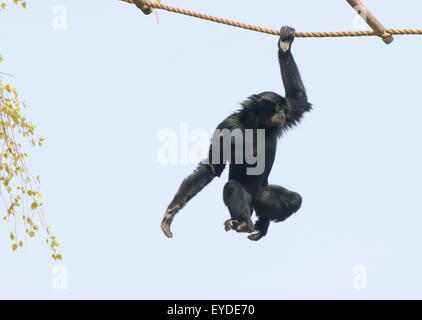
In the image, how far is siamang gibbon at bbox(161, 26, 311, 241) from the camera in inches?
317

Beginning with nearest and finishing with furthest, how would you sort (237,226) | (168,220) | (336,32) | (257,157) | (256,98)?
(336,32) → (168,220) → (237,226) → (257,157) → (256,98)

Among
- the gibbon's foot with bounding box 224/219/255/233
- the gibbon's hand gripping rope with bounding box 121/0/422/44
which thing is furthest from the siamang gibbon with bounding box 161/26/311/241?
the gibbon's hand gripping rope with bounding box 121/0/422/44

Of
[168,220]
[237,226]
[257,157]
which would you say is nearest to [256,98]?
[257,157]

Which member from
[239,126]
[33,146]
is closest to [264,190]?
[239,126]

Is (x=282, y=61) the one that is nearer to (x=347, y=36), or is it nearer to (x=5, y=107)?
(x=347, y=36)

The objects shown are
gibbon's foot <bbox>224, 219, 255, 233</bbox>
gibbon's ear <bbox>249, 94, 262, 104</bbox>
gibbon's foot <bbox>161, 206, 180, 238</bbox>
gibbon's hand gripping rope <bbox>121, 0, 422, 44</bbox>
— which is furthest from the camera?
gibbon's ear <bbox>249, 94, 262, 104</bbox>

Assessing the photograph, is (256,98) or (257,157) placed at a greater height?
(256,98)

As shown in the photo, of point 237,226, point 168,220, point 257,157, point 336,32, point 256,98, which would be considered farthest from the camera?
point 256,98

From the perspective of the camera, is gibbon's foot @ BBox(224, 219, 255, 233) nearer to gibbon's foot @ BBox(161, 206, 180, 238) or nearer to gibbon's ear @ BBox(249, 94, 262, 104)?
gibbon's foot @ BBox(161, 206, 180, 238)

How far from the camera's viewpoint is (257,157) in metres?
8.70

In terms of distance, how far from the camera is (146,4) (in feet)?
23.3

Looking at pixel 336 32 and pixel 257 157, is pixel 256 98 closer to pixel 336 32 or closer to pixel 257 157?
pixel 257 157

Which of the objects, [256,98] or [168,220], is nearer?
[168,220]

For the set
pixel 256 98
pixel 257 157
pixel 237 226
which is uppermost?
pixel 256 98
